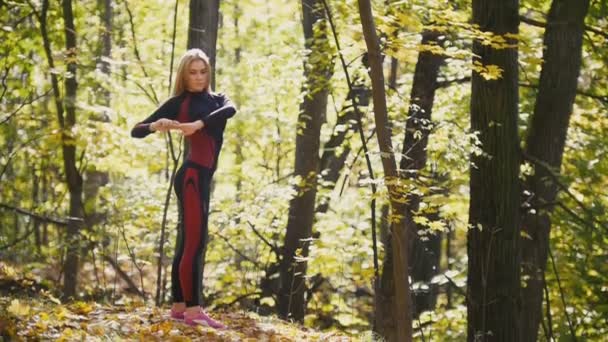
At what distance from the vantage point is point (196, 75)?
616cm

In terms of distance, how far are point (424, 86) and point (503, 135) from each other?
186cm

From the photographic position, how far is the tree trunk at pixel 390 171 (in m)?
5.16

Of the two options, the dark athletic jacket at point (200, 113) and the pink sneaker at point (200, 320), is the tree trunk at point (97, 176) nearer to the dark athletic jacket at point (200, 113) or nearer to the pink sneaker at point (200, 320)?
the dark athletic jacket at point (200, 113)

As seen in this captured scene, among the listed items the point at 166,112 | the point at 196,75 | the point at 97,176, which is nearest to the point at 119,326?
the point at 166,112

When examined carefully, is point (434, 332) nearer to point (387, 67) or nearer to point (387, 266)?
point (387, 266)

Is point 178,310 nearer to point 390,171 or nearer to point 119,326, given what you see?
point 119,326

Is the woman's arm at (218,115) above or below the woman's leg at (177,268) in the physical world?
above

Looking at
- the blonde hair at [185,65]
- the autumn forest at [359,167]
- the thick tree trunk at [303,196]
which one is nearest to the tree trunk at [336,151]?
the autumn forest at [359,167]

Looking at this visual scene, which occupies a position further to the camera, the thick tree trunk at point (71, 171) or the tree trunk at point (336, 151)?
the tree trunk at point (336, 151)

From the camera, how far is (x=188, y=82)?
6.20 metres

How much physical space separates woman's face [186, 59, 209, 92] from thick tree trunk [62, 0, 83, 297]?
11.5 feet

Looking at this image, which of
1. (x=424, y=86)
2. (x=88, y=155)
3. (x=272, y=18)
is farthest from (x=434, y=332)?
(x=272, y=18)

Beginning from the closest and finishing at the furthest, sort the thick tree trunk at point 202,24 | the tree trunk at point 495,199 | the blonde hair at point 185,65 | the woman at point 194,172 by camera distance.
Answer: the woman at point 194,172, the blonde hair at point 185,65, the tree trunk at point 495,199, the thick tree trunk at point 202,24

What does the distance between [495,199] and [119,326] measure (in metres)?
3.13
